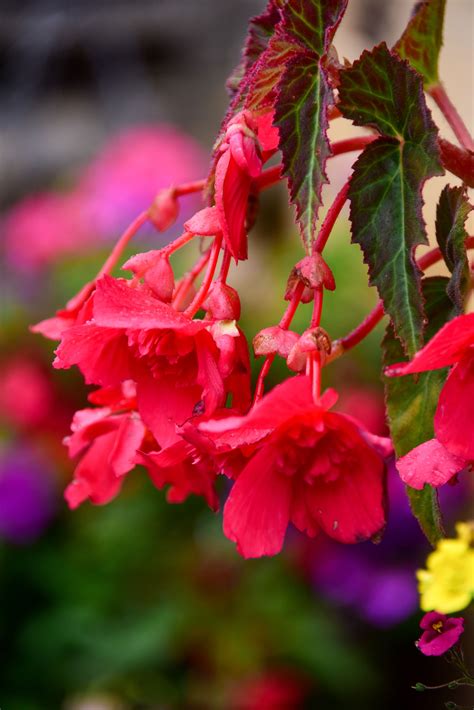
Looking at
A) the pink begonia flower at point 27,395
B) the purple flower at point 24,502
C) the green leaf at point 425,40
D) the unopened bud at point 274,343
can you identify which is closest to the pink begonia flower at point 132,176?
the pink begonia flower at point 27,395

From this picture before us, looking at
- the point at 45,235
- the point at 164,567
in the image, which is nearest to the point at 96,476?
the point at 164,567

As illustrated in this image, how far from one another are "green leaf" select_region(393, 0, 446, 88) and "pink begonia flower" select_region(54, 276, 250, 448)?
182 mm

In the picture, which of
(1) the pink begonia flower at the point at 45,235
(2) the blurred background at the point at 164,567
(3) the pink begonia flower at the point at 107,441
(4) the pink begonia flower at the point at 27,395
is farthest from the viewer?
(1) the pink begonia flower at the point at 45,235

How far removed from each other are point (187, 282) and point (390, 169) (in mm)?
110

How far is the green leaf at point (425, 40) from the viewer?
0.47 meters

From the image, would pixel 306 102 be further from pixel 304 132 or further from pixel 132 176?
pixel 132 176

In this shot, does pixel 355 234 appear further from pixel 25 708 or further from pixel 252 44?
pixel 25 708

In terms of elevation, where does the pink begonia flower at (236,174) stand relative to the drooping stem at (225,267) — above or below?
above

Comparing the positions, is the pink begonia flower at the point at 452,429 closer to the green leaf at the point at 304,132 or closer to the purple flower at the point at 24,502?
the green leaf at the point at 304,132

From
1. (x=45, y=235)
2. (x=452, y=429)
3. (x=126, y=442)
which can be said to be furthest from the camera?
(x=45, y=235)

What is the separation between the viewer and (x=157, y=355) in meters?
0.38

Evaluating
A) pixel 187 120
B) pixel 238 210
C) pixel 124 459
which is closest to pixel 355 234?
pixel 238 210

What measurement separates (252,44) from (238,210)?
0.31ft

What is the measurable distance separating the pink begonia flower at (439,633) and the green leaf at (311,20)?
0.21m
